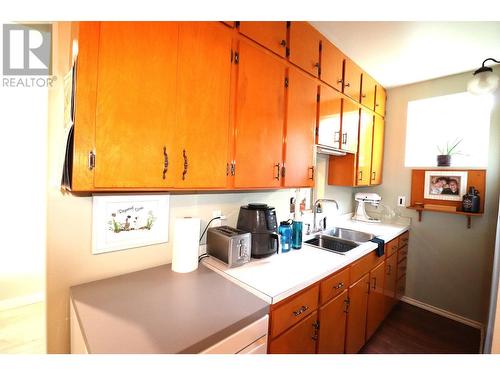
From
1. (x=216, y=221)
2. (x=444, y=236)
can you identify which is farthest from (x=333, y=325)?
(x=444, y=236)

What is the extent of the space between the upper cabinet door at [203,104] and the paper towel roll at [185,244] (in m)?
0.23

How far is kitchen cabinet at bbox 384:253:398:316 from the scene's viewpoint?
2121 millimetres

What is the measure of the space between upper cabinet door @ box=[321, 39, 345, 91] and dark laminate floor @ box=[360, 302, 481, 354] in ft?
7.06

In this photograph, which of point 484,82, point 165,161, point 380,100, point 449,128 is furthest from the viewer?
point 380,100

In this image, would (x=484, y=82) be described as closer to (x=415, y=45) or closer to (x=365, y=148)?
(x=415, y=45)

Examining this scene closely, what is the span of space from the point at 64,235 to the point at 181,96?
0.79m

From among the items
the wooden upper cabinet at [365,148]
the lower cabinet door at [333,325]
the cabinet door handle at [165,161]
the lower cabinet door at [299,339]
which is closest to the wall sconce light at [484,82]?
the wooden upper cabinet at [365,148]

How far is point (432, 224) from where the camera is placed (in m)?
2.46

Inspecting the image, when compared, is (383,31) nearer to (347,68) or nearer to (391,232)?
(347,68)

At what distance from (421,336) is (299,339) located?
1687 mm

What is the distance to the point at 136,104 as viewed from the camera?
0.87 meters

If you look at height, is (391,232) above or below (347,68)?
below

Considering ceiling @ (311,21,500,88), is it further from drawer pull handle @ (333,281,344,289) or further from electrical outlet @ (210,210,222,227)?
drawer pull handle @ (333,281,344,289)
